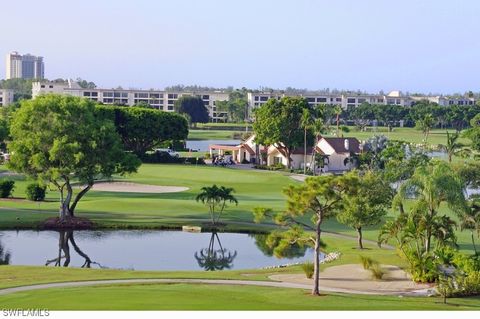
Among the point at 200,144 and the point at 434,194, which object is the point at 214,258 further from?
the point at 200,144

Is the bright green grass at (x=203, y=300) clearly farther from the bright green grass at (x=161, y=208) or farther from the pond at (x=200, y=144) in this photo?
the pond at (x=200, y=144)

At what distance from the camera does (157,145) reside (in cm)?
13275

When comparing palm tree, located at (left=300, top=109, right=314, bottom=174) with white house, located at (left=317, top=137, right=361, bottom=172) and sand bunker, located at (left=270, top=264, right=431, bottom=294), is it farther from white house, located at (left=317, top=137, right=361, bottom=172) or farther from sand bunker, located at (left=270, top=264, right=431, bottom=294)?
sand bunker, located at (left=270, top=264, right=431, bottom=294)

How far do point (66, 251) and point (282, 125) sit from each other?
69168mm

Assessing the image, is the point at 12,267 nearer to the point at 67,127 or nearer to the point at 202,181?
the point at 67,127

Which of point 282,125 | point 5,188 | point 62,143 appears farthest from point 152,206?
→ point 282,125

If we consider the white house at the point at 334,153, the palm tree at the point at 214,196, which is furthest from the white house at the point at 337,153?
the palm tree at the point at 214,196

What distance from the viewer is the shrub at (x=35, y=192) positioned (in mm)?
76750

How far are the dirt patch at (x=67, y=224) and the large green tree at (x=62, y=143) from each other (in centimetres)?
75

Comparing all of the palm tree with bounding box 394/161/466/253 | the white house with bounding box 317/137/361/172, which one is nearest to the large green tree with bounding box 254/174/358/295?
the palm tree with bounding box 394/161/466/253

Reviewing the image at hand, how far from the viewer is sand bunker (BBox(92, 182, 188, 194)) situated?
8920 cm

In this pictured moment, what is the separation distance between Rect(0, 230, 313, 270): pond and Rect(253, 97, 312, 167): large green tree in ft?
197

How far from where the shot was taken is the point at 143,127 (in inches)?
5039

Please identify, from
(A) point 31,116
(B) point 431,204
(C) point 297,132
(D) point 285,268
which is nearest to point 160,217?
(A) point 31,116
